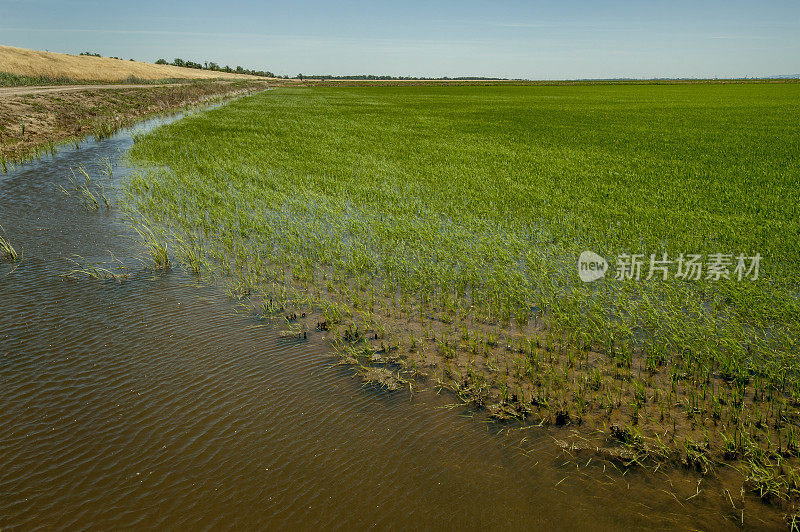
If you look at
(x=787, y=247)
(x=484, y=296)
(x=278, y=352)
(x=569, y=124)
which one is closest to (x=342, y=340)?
(x=278, y=352)

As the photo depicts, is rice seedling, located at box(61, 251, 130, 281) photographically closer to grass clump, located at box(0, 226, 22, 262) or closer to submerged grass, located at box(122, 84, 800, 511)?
submerged grass, located at box(122, 84, 800, 511)

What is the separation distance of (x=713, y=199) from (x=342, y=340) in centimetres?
893

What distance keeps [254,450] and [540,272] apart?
4.52m

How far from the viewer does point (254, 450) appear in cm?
355

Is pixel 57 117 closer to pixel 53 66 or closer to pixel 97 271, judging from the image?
pixel 97 271

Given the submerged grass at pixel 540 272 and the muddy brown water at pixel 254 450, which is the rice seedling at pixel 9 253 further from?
the muddy brown water at pixel 254 450

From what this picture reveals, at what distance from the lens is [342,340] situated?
5027 mm

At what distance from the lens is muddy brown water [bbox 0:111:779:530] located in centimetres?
300

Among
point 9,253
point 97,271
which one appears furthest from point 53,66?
point 97,271

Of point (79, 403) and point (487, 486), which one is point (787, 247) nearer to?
point (487, 486)

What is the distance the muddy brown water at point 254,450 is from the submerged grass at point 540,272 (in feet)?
1.44

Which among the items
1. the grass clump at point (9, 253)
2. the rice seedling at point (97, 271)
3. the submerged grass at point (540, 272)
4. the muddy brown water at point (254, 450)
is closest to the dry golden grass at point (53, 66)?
the submerged grass at point (540, 272)

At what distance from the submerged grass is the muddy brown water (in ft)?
1.44

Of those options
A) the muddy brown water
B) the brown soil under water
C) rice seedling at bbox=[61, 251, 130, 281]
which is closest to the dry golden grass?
the brown soil under water
